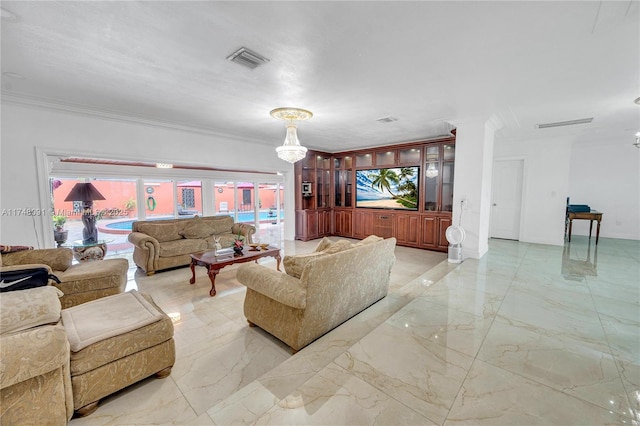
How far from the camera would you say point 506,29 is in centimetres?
204

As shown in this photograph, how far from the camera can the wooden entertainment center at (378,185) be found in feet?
20.2

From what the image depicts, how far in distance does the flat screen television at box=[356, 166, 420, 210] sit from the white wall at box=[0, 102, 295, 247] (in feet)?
14.1

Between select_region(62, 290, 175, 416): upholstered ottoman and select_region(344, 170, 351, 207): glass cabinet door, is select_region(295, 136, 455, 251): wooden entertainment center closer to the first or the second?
select_region(344, 170, 351, 207): glass cabinet door

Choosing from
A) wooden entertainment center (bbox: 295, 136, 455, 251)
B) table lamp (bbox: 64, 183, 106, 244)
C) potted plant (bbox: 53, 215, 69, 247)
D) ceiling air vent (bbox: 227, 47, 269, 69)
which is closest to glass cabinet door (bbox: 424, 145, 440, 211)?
wooden entertainment center (bbox: 295, 136, 455, 251)

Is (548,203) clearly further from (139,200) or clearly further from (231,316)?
(139,200)

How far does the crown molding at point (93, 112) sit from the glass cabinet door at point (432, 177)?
15.3 feet

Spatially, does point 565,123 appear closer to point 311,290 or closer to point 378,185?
point 378,185

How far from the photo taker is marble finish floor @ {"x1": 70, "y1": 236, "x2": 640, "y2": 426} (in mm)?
1541

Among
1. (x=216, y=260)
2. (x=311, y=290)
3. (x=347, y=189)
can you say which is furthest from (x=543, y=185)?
(x=216, y=260)

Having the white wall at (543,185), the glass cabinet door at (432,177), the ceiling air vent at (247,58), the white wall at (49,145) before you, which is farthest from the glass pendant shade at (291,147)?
the white wall at (543,185)

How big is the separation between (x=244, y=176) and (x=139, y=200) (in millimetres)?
2367

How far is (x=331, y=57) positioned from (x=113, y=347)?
9.32 feet

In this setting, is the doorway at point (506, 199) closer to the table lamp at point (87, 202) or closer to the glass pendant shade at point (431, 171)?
the glass pendant shade at point (431, 171)

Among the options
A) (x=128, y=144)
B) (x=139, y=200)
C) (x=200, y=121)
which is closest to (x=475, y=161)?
(x=200, y=121)
